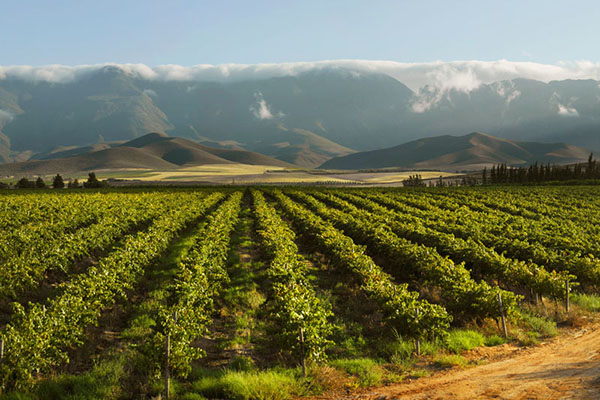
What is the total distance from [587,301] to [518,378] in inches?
322

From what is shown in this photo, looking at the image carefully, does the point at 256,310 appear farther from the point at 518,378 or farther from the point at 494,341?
the point at 518,378

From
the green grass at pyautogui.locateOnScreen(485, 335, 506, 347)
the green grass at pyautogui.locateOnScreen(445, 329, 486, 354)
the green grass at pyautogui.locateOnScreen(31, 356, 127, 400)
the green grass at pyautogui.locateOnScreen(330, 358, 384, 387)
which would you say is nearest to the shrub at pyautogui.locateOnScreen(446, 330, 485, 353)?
the green grass at pyautogui.locateOnScreen(445, 329, 486, 354)

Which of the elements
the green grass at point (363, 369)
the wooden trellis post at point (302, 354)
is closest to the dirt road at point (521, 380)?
the green grass at point (363, 369)

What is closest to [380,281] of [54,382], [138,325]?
[138,325]

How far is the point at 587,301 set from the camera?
51.4 feet

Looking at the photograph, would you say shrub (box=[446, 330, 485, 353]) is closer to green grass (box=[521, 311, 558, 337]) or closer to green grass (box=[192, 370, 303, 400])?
green grass (box=[521, 311, 558, 337])

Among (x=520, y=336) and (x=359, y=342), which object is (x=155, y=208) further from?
(x=520, y=336)

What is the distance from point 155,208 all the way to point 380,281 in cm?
3481

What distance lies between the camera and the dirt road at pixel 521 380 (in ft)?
30.9

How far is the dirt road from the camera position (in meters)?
9.41

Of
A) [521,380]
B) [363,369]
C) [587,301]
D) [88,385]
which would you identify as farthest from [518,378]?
[88,385]

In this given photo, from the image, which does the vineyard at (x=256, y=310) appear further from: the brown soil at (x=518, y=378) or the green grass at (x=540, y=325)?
the brown soil at (x=518, y=378)

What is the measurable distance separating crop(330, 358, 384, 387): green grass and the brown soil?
368mm

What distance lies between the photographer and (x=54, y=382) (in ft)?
32.5
